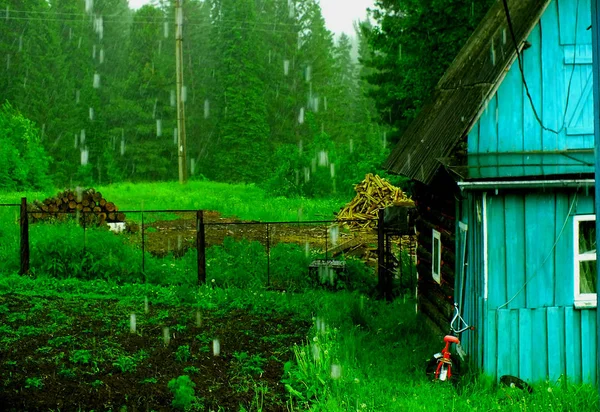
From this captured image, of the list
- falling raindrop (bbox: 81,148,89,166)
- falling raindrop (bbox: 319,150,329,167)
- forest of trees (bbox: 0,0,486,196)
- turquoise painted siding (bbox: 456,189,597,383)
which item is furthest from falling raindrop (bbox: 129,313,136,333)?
falling raindrop (bbox: 81,148,89,166)

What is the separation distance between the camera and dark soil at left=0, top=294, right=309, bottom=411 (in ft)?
29.0

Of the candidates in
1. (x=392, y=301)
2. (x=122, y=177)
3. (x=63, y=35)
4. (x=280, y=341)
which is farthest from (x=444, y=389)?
(x=63, y=35)

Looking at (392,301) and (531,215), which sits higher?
(531,215)

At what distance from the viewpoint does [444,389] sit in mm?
8992

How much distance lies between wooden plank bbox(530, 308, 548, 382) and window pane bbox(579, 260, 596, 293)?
0.61m

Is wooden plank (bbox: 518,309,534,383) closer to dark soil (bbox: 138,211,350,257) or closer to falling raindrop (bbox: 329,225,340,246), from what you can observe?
dark soil (bbox: 138,211,350,257)

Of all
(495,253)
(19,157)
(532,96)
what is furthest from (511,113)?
(19,157)

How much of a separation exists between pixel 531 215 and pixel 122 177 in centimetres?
4631

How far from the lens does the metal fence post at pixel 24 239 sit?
51.2 feet

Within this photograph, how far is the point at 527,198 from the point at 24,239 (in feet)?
34.2

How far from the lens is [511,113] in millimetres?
9969

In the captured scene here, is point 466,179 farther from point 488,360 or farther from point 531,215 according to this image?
point 488,360

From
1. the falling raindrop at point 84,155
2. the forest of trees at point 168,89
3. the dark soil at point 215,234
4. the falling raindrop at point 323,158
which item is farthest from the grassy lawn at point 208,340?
the falling raindrop at point 84,155

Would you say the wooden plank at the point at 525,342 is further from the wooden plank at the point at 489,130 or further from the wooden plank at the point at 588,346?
the wooden plank at the point at 489,130
